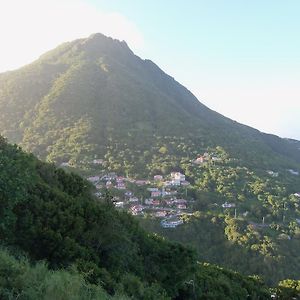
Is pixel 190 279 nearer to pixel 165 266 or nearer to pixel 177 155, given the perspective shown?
pixel 165 266

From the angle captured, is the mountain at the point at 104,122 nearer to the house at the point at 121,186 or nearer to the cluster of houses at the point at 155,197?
the cluster of houses at the point at 155,197

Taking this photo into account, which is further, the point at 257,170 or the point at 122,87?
the point at 122,87

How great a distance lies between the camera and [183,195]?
171ft

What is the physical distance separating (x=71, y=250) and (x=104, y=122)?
211ft

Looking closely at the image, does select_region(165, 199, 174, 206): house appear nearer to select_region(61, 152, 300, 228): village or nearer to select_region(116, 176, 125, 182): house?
select_region(61, 152, 300, 228): village

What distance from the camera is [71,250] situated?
9.41 metres

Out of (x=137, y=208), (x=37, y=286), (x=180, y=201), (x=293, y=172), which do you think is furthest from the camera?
(x=293, y=172)

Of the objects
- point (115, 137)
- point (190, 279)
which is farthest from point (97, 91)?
point (190, 279)

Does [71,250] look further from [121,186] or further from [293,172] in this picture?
[293,172]

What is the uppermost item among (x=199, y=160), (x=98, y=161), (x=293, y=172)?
(x=293, y=172)

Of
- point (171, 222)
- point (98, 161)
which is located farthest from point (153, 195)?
point (98, 161)

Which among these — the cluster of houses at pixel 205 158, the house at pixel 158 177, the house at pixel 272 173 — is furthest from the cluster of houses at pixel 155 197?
the house at pixel 272 173

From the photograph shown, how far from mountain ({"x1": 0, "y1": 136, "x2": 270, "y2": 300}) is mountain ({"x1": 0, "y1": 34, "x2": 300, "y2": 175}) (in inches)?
1754

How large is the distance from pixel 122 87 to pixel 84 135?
2343cm
